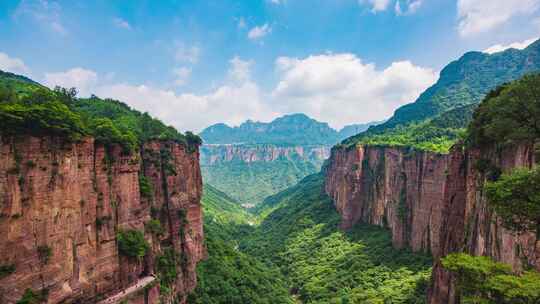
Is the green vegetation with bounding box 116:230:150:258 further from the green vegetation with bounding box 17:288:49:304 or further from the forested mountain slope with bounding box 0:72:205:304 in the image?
the green vegetation with bounding box 17:288:49:304

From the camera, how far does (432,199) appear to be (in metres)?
51.4

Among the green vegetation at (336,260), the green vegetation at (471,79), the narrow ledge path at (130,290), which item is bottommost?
the green vegetation at (336,260)

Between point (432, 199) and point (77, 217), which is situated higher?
point (77, 217)

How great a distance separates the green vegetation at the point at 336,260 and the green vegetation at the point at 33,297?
38.9 metres

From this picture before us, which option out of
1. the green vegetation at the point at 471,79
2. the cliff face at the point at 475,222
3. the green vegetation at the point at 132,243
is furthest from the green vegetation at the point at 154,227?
the green vegetation at the point at 471,79

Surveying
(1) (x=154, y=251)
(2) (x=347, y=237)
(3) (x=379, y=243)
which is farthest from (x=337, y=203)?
(1) (x=154, y=251)

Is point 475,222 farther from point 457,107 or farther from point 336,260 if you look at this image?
point 457,107

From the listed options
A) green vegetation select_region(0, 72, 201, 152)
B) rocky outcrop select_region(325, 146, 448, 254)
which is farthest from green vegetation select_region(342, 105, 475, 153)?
green vegetation select_region(0, 72, 201, 152)

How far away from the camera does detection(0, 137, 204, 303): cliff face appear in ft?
73.8

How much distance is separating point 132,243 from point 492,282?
3135cm

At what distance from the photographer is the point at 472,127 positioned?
29453 mm

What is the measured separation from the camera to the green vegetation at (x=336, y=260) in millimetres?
49619

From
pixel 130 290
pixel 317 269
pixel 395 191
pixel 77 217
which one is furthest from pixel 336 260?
pixel 77 217

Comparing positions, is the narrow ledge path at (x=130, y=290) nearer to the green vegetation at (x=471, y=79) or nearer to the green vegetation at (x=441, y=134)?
the green vegetation at (x=441, y=134)
